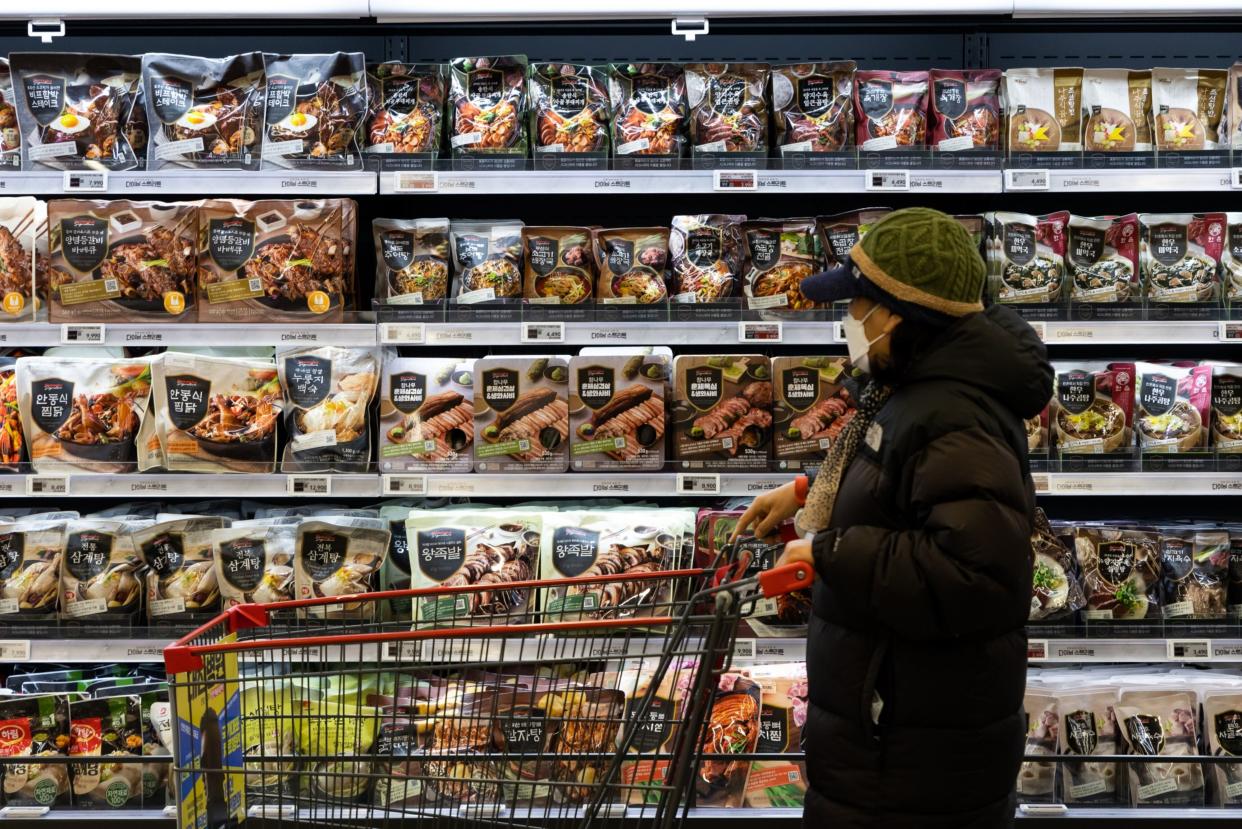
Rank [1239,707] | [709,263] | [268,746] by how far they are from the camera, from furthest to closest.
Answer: [709,263]
[1239,707]
[268,746]

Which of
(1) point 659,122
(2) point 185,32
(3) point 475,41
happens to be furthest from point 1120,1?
(2) point 185,32

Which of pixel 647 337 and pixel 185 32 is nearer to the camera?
pixel 647 337

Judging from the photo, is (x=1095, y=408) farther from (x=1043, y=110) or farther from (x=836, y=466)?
(x=836, y=466)

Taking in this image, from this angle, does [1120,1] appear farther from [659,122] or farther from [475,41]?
[475,41]

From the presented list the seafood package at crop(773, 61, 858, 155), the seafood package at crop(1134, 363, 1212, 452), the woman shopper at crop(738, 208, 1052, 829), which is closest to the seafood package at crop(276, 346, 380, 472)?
the seafood package at crop(773, 61, 858, 155)

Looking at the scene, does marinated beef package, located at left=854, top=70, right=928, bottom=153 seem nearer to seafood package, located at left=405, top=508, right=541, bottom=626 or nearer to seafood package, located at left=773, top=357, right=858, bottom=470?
seafood package, located at left=773, top=357, right=858, bottom=470

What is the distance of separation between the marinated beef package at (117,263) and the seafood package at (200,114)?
0.16 meters

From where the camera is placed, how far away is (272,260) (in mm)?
2848

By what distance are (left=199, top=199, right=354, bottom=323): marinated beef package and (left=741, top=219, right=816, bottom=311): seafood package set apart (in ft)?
3.47

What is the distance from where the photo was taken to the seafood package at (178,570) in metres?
2.80

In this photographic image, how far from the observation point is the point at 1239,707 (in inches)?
108

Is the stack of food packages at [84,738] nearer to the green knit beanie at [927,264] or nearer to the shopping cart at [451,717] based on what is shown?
the shopping cart at [451,717]

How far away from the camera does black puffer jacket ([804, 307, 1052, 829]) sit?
1.42 m

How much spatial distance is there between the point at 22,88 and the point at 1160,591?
10.5ft
